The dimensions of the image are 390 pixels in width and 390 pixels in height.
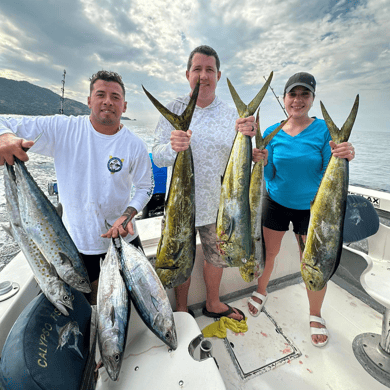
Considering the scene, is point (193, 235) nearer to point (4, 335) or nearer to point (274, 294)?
point (4, 335)

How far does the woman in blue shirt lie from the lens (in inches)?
75.2

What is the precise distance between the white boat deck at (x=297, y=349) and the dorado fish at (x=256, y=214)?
0.80 metres

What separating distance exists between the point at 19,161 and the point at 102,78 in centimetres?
91

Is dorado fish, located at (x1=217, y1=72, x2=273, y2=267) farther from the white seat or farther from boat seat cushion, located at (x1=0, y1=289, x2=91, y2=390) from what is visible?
the white seat

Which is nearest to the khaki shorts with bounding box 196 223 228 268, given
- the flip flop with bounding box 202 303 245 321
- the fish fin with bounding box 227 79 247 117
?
the flip flop with bounding box 202 303 245 321

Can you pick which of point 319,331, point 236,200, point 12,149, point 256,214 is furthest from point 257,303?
point 12,149

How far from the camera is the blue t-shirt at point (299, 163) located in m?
1.91

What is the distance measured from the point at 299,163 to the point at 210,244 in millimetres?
1111

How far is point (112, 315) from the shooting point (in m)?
1.26

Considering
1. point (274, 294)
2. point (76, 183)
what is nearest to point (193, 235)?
point (76, 183)

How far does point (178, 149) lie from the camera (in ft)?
4.38

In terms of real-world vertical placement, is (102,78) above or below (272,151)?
A: above

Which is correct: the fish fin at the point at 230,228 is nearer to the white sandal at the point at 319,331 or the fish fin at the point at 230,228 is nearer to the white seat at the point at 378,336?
the white seat at the point at 378,336

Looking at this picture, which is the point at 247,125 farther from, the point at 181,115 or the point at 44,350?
the point at 44,350
